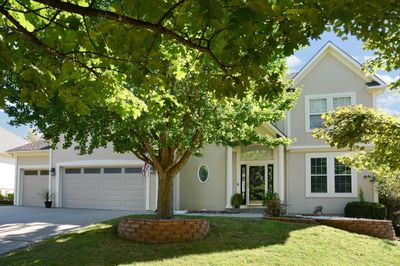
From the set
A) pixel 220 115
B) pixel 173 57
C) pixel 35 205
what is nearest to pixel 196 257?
pixel 220 115

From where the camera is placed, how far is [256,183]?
23.3 metres

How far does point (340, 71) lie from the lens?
73.3 ft

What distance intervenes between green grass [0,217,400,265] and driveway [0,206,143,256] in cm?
109

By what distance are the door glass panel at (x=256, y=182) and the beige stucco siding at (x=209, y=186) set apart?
154 cm

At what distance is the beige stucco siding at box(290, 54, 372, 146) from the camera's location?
71.9ft

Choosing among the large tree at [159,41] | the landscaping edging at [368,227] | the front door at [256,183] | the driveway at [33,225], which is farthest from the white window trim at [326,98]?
the large tree at [159,41]

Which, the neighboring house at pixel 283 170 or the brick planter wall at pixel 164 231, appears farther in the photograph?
the neighboring house at pixel 283 170

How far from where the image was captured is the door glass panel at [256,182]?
75.9 ft

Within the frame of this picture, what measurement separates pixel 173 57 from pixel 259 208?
54.2 ft

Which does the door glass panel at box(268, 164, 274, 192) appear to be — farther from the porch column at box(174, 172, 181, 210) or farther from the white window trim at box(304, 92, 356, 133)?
the porch column at box(174, 172, 181, 210)

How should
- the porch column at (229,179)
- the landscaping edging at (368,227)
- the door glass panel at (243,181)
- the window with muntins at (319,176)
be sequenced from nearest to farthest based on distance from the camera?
the landscaping edging at (368,227), the window with muntins at (319,176), the porch column at (229,179), the door glass panel at (243,181)

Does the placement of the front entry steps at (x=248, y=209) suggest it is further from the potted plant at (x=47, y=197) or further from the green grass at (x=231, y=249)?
the potted plant at (x=47, y=197)

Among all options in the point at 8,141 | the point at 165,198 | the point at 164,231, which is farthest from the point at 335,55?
the point at 8,141

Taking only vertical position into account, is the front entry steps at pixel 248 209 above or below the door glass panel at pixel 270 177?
below
